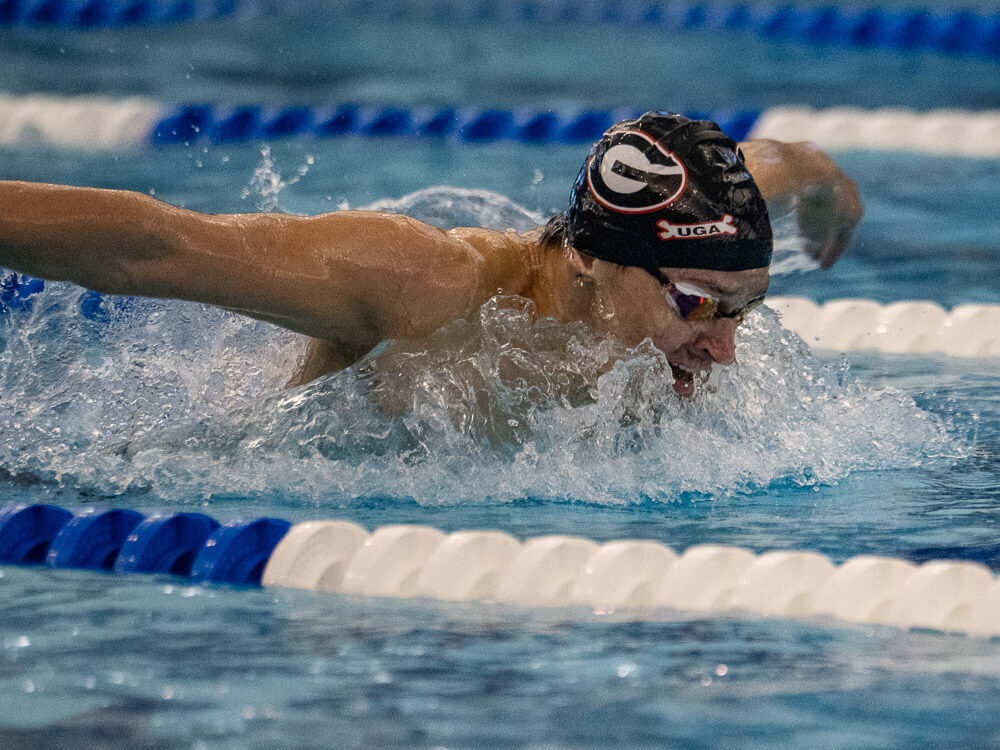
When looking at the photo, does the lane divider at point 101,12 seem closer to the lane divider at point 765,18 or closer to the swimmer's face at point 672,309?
the lane divider at point 765,18

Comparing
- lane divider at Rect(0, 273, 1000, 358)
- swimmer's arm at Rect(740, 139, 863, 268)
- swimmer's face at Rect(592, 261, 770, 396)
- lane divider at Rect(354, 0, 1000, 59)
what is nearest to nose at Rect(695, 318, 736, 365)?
swimmer's face at Rect(592, 261, 770, 396)

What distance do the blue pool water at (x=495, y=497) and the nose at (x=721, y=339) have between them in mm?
101

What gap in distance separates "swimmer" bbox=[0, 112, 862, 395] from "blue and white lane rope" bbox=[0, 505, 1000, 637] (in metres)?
0.37

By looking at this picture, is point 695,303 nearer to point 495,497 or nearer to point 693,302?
point 693,302

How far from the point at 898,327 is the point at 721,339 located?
1.47 m

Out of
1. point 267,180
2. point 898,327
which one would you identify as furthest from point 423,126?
point 898,327

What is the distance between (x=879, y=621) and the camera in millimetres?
1719

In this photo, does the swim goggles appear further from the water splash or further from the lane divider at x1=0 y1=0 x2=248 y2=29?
the lane divider at x1=0 y1=0 x2=248 y2=29

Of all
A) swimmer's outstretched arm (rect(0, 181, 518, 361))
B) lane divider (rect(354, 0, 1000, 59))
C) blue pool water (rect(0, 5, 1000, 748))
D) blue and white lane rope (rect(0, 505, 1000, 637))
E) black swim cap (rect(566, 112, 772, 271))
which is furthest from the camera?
lane divider (rect(354, 0, 1000, 59))

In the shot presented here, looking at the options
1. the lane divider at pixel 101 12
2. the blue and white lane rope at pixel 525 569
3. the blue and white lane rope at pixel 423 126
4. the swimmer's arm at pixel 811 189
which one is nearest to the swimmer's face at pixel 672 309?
the blue and white lane rope at pixel 525 569

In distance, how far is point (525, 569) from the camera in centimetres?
183

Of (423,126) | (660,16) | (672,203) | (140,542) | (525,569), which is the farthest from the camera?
(660,16)

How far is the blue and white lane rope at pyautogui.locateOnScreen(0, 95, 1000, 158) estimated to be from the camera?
5.59 m

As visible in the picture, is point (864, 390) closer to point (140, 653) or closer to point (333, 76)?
point (140, 653)
